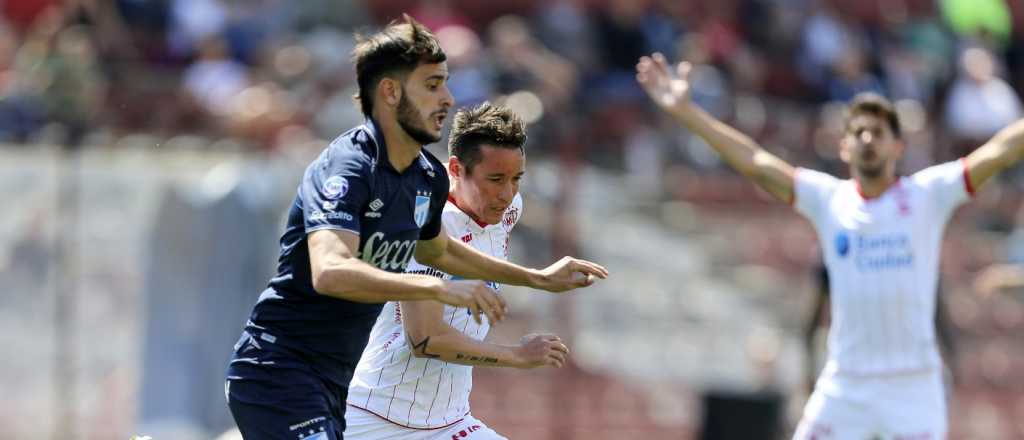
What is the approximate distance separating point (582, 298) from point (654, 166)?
237 cm

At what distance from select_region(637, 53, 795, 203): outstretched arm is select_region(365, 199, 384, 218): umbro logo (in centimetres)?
336

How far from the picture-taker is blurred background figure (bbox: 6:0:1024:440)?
13703 millimetres

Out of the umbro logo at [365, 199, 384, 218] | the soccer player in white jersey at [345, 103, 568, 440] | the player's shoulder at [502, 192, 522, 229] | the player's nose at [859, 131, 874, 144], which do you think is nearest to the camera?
the umbro logo at [365, 199, 384, 218]

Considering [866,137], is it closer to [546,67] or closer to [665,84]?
[665,84]

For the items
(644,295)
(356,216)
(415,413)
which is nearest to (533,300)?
(644,295)

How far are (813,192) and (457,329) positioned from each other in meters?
2.99

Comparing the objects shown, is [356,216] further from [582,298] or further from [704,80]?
[704,80]

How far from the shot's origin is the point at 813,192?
9039 mm

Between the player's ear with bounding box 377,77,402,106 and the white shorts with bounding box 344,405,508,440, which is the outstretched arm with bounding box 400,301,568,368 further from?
the player's ear with bounding box 377,77,402,106

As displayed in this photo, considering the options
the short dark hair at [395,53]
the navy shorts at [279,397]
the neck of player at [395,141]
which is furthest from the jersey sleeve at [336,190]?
the navy shorts at [279,397]

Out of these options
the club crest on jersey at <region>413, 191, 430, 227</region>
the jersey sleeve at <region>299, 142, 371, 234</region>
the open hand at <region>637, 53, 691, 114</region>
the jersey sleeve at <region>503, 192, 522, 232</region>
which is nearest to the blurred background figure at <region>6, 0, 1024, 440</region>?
the open hand at <region>637, 53, 691, 114</region>

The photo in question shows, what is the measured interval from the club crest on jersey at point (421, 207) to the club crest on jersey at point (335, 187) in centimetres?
46

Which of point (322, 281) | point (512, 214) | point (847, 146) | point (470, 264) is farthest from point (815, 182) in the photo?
point (322, 281)

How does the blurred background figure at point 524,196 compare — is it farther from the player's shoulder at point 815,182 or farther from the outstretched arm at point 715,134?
the outstretched arm at point 715,134
